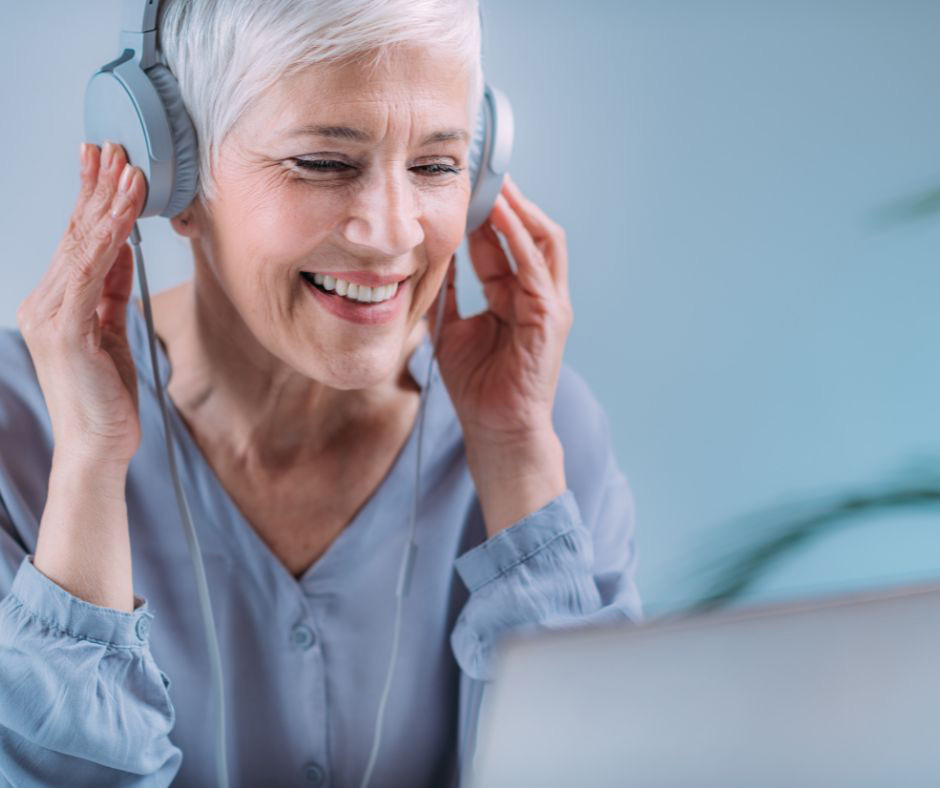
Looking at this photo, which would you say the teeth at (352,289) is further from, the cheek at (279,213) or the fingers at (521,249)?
the fingers at (521,249)

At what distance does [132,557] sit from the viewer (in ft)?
3.94

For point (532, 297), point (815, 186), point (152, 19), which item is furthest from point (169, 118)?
point (815, 186)

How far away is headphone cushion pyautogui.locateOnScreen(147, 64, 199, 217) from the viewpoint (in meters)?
1.02

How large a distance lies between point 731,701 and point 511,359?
800 mm

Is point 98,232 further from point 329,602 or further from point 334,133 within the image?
point 329,602

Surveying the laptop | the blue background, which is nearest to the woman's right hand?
the blue background

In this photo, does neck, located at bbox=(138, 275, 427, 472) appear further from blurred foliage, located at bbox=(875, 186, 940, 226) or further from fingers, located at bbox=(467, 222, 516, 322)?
blurred foliage, located at bbox=(875, 186, 940, 226)

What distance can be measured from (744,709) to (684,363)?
1.31 meters

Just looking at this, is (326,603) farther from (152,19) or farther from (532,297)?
(152,19)

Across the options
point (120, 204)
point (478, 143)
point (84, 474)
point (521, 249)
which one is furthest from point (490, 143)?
point (84, 474)

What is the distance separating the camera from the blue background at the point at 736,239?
1699 millimetres

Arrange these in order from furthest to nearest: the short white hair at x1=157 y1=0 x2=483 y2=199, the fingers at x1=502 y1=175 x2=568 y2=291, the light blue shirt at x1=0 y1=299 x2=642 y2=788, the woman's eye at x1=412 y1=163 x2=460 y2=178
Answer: the fingers at x1=502 y1=175 x2=568 y2=291 < the light blue shirt at x1=0 y1=299 x2=642 y2=788 < the woman's eye at x1=412 y1=163 x2=460 y2=178 < the short white hair at x1=157 y1=0 x2=483 y2=199

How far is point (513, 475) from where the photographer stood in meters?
1.24

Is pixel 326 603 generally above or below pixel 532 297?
below
